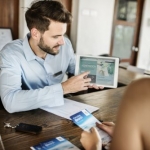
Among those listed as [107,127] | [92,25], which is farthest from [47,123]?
[92,25]

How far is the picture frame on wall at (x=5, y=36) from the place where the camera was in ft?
10.4

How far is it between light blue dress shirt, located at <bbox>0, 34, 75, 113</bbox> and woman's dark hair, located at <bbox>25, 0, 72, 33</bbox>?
160 millimetres

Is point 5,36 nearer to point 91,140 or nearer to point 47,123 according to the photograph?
point 47,123

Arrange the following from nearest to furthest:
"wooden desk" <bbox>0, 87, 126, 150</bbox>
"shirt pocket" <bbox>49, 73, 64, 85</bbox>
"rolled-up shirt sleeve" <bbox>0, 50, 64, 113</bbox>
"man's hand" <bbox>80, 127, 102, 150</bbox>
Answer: "man's hand" <bbox>80, 127, 102, 150</bbox>
"wooden desk" <bbox>0, 87, 126, 150</bbox>
"rolled-up shirt sleeve" <bbox>0, 50, 64, 113</bbox>
"shirt pocket" <bbox>49, 73, 64, 85</bbox>

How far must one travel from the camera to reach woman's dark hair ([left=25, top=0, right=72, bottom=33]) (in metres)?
1.44

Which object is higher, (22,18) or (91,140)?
(22,18)

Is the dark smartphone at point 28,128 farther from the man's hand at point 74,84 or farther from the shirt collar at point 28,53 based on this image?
the shirt collar at point 28,53

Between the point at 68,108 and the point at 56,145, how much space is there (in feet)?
1.27

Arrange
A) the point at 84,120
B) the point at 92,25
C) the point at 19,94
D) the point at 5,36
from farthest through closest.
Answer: the point at 92,25
the point at 5,36
the point at 19,94
the point at 84,120

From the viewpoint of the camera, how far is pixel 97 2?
388 cm

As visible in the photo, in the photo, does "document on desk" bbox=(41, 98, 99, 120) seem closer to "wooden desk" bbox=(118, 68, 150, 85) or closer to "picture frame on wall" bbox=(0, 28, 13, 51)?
"wooden desk" bbox=(118, 68, 150, 85)

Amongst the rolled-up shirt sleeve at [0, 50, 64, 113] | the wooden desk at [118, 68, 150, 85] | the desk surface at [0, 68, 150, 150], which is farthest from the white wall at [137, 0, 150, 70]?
the rolled-up shirt sleeve at [0, 50, 64, 113]

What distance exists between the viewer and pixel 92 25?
3.93m

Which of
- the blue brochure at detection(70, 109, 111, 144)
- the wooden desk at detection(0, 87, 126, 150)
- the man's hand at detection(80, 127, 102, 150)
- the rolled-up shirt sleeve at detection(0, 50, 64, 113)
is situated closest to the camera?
the man's hand at detection(80, 127, 102, 150)
